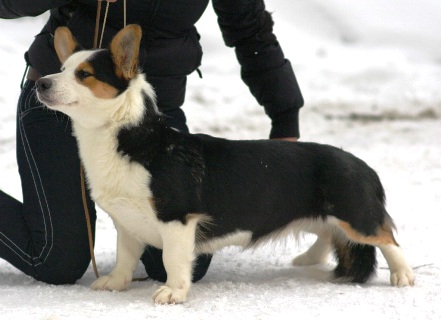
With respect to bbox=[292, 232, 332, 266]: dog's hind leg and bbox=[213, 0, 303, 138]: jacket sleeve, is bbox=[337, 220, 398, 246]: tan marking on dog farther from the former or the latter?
bbox=[213, 0, 303, 138]: jacket sleeve

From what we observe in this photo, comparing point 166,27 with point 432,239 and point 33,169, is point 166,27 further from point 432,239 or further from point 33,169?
point 432,239

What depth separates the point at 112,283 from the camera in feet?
8.86

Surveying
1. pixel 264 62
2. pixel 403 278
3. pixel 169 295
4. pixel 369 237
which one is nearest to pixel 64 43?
pixel 169 295

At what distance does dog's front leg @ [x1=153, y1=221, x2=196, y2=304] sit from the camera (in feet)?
8.16

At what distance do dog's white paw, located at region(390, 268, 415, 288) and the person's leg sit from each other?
1162 mm

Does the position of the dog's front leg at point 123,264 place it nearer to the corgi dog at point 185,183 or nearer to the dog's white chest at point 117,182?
the corgi dog at point 185,183

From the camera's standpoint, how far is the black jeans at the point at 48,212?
2869mm

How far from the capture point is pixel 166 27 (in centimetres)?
298

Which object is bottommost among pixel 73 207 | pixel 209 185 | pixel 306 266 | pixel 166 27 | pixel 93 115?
pixel 306 266

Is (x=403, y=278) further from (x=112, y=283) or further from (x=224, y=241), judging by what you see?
(x=112, y=283)

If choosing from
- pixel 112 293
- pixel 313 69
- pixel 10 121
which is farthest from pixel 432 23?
pixel 112 293

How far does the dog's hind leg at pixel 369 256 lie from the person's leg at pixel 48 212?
0.99 meters

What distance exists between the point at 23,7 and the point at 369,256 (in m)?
1.53

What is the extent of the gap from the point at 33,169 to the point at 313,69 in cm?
563
